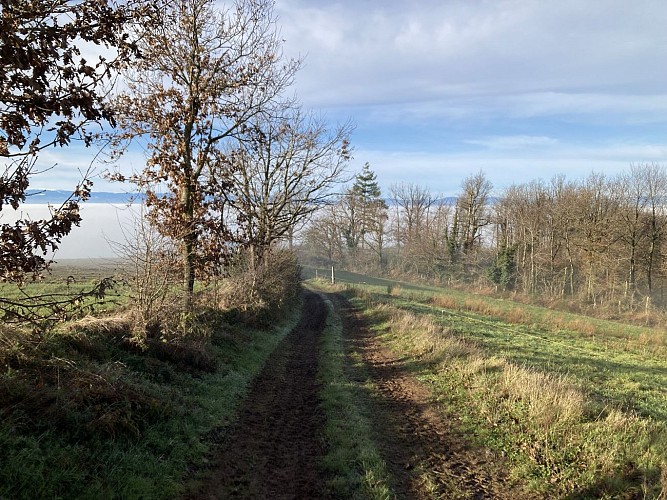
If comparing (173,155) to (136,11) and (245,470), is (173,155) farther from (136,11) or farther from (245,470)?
(245,470)

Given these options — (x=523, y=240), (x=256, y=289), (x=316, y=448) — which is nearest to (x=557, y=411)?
(x=316, y=448)

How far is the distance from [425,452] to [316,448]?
5.49 ft

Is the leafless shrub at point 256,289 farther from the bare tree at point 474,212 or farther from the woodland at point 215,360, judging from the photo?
the bare tree at point 474,212

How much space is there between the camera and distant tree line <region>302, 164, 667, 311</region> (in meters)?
39.7

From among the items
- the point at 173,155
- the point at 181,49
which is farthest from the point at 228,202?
the point at 181,49

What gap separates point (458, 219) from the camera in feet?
190

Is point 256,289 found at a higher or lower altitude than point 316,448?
higher

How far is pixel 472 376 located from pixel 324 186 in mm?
14768

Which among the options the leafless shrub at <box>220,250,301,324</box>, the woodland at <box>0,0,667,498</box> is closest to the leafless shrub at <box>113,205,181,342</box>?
the woodland at <box>0,0,667,498</box>

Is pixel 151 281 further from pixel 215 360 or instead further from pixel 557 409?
pixel 557 409

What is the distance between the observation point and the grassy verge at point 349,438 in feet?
16.6

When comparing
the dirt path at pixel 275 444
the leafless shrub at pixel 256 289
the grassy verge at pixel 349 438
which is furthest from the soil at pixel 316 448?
the leafless shrub at pixel 256 289

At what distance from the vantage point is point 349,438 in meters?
6.39

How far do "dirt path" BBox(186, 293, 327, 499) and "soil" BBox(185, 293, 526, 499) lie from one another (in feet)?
0.04
